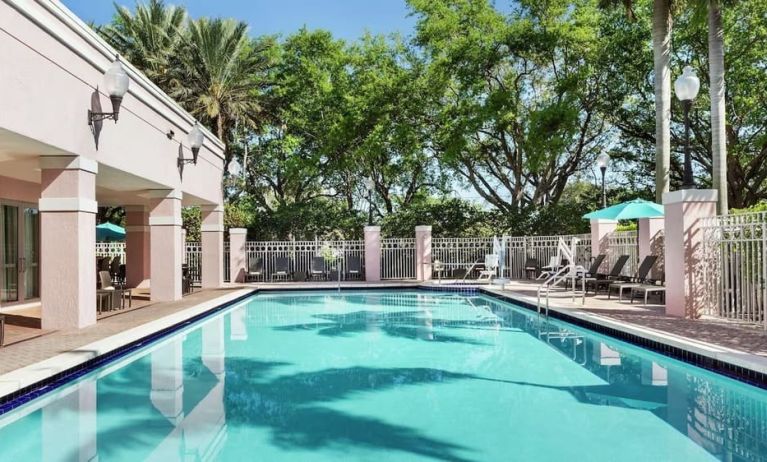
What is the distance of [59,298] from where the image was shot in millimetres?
8445

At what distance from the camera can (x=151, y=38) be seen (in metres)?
22.7

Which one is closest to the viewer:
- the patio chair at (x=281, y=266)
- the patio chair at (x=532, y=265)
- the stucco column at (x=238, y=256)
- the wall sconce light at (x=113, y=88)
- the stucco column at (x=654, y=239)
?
the wall sconce light at (x=113, y=88)

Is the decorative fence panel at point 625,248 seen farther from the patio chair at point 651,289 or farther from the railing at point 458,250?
the railing at point 458,250

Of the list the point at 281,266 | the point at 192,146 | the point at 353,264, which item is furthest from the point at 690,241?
the point at 281,266

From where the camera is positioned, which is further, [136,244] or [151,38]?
[151,38]

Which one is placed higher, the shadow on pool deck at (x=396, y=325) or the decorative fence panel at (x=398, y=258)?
the decorative fence panel at (x=398, y=258)

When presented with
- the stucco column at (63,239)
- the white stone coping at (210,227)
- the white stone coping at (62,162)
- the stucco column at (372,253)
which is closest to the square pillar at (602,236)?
the stucco column at (372,253)

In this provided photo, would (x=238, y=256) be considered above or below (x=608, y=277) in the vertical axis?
above

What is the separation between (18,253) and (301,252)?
1027 centimetres

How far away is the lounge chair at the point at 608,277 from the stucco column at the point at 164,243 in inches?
410

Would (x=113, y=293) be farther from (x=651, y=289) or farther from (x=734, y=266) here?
(x=734, y=266)

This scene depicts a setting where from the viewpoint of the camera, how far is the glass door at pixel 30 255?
12516mm

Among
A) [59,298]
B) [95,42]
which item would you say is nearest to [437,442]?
[59,298]

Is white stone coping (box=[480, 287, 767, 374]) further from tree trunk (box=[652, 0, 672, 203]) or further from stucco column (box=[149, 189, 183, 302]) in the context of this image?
stucco column (box=[149, 189, 183, 302])
